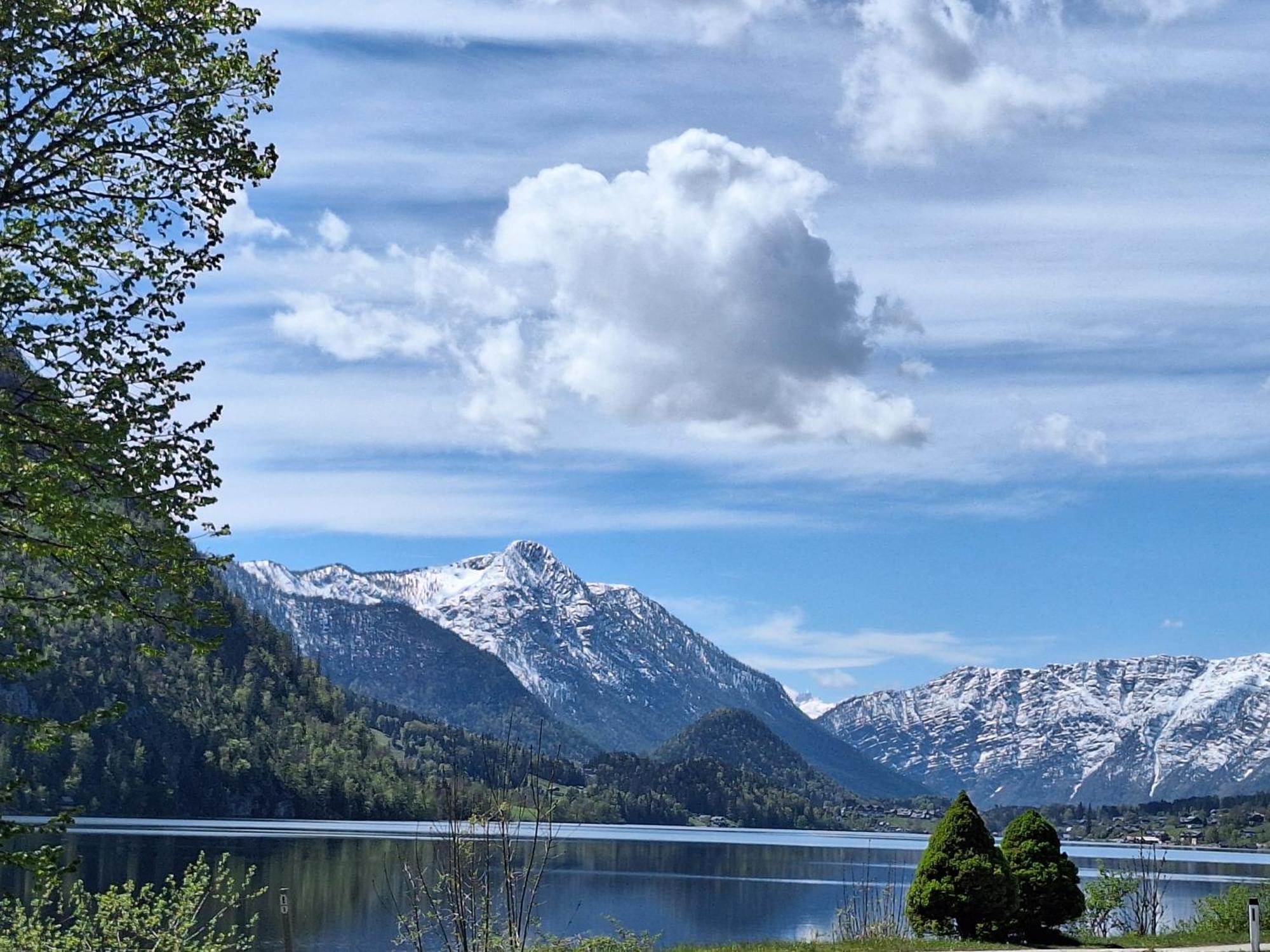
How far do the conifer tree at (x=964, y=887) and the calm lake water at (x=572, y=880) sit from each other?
40.7 ft

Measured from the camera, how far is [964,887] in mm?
37219

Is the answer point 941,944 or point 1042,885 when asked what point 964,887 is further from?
point 1042,885

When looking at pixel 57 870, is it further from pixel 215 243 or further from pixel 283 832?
pixel 283 832

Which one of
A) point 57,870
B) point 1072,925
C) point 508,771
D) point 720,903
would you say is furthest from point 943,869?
point 720,903

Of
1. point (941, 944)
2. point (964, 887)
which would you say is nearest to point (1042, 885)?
point (964, 887)

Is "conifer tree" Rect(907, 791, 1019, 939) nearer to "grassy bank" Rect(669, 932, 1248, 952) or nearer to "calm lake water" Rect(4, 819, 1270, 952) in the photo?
"grassy bank" Rect(669, 932, 1248, 952)

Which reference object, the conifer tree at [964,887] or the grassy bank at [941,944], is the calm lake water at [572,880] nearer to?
the conifer tree at [964,887]

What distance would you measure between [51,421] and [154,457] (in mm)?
1267

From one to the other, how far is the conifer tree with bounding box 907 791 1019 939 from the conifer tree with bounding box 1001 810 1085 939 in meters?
1.98

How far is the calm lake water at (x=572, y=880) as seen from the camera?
80625 millimetres

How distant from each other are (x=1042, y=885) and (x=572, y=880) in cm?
8925

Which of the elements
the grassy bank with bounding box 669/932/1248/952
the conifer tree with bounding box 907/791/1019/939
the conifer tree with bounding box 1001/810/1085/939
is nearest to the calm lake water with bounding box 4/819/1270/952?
the conifer tree with bounding box 1001/810/1085/939

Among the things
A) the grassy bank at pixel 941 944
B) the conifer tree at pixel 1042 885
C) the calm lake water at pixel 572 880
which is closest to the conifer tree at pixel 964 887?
the grassy bank at pixel 941 944

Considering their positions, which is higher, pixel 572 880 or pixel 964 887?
pixel 964 887
